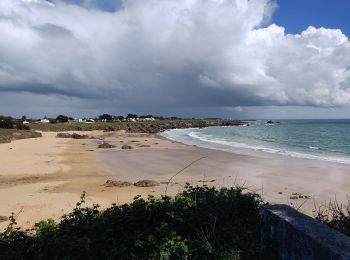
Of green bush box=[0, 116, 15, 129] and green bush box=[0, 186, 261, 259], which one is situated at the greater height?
green bush box=[0, 186, 261, 259]

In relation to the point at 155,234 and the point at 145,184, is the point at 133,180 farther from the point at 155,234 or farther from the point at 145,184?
the point at 155,234

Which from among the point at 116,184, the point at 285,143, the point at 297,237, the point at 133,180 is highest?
the point at 297,237

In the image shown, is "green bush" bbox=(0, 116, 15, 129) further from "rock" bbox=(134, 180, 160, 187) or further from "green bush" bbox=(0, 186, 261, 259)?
"green bush" bbox=(0, 186, 261, 259)

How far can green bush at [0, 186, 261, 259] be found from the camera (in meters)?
5.49

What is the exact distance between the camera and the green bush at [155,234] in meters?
5.49

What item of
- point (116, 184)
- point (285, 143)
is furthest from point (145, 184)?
point (285, 143)

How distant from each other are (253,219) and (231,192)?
843mm

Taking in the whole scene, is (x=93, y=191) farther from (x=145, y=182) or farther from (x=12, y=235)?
(x=12, y=235)

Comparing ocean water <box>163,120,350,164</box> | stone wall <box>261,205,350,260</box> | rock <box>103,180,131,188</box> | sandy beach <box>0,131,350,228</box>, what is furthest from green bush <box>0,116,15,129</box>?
stone wall <box>261,205,350,260</box>

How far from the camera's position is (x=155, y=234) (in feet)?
19.0

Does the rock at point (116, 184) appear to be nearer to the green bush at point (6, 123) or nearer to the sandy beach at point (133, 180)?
the sandy beach at point (133, 180)

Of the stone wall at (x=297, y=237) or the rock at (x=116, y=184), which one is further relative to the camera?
the rock at (x=116, y=184)

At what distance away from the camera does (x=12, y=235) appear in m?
6.05

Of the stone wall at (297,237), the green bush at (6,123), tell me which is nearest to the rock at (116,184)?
the stone wall at (297,237)
